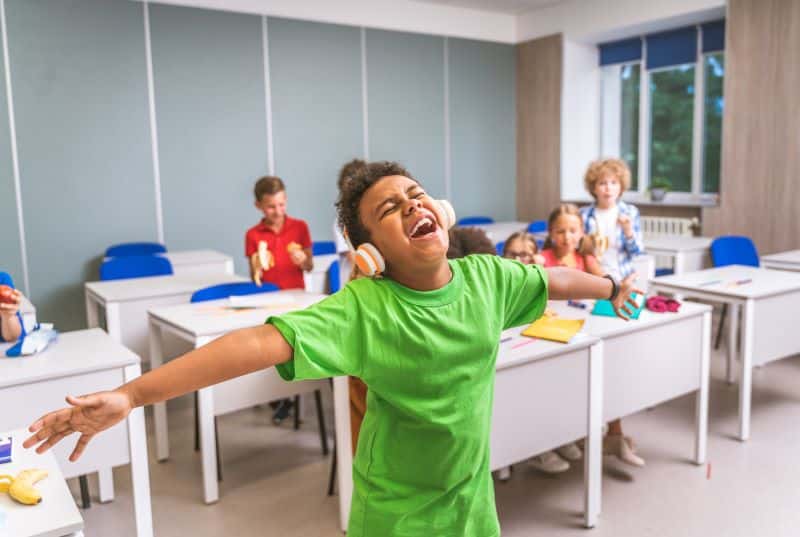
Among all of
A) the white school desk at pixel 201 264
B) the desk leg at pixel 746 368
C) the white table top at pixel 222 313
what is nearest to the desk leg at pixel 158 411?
the white table top at pixel 222 313

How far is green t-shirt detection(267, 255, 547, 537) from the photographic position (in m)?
1.15

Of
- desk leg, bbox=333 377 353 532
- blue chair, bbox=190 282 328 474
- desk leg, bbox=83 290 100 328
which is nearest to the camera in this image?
desk leg, bbox=333 377 353 532

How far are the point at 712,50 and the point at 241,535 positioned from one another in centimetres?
599

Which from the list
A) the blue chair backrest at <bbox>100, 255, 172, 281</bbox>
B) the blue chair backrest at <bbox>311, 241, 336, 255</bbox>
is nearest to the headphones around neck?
the blue chair backrest at <bbox>100, 255, 172, 281</bbox>

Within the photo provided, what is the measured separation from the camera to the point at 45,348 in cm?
237

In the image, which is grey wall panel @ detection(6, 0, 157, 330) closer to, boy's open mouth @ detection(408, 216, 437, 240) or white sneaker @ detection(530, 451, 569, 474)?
white sneaker @ detection(530, 451, 569, 474)

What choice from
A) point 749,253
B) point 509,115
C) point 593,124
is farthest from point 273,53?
point 749,253

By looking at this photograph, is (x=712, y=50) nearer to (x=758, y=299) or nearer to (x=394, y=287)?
(x=758, y=299)

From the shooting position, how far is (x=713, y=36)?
6.29 meters

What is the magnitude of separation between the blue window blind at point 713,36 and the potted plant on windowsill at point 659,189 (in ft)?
4.22

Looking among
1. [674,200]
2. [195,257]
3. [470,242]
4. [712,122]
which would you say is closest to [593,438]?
[470,242]

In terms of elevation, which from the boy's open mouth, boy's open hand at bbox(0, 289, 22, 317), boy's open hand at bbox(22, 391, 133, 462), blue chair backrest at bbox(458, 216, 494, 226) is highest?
the boy's open mouth

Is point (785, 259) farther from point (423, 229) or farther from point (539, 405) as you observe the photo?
point (423, 229)

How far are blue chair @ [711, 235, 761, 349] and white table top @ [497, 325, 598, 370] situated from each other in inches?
99.7
